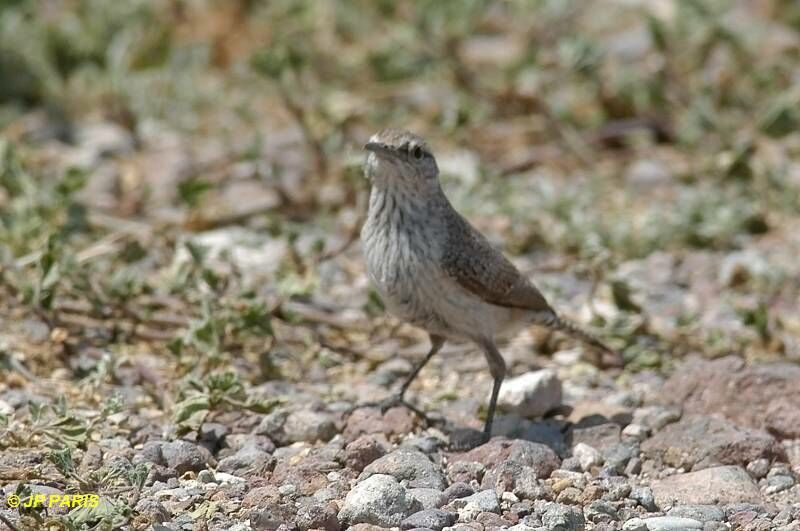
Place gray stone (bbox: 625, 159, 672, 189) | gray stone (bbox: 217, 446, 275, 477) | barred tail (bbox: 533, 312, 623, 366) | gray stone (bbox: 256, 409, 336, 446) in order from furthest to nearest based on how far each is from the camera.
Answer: gray stone (bbox: 625, 159, 672, 189)
barred tail (bbox: 533, 312, 623, 366)
gray stone (bbox: 256, 409, 336, 446)
gray stone (bbox: 217, 446, 275, 477)

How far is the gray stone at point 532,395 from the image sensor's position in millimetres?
6078

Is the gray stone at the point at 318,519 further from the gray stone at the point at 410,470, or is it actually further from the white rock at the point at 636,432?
the white rock at the point at 636,432

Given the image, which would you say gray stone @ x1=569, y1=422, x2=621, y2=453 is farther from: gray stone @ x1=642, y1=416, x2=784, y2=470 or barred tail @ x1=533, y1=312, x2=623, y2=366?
barred tail @ x1=533, y1=312, x2=623, y2=366

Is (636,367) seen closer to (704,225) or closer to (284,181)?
(704,225)

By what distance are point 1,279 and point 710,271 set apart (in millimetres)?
4194

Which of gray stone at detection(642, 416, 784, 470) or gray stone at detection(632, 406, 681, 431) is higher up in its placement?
gray stone at detection(632, 406, 681, 431)

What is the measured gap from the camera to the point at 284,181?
8938 millimetres

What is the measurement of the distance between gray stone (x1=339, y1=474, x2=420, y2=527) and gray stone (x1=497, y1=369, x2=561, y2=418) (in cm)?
129

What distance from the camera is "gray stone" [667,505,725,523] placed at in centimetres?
495

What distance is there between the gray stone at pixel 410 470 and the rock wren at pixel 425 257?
62 centimetres

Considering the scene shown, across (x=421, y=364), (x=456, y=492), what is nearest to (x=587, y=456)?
(x=456, y=492)

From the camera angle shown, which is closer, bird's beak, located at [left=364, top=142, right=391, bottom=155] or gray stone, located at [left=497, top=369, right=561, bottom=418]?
bird's beak, located at [left=364, top=142, right=391, bottom=155]

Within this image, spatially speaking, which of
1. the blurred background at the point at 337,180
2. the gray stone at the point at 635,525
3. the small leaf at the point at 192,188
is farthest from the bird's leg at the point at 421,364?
the small leaf at the point at 192,188

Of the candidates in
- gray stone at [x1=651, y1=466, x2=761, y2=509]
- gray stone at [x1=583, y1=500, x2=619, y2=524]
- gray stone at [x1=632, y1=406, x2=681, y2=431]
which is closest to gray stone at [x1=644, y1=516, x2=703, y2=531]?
gray stone at [x1=583, y1=500, x2=619, y2=524]
